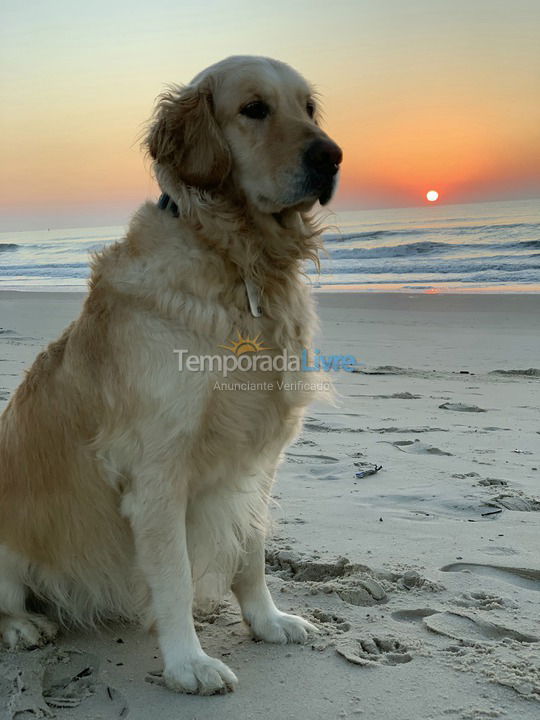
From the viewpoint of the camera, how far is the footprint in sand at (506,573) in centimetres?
258

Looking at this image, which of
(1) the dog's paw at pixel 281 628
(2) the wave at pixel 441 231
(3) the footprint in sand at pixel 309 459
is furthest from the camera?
(2) the wave at pixel 441 231

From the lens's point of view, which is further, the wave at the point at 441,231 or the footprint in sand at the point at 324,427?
the wave at the point at 441,231

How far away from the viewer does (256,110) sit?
2.32 m

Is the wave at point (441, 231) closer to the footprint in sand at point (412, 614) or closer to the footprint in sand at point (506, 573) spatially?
the footprint in sand at point (506, 573)

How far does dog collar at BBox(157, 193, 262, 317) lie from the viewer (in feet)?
7.25

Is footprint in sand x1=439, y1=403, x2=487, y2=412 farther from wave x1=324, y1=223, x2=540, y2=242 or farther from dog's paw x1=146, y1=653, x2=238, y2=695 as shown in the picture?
wave x1=324, y1=223, x2=540, y2=242

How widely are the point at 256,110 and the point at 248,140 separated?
0.10 m

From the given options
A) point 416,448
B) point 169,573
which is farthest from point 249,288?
point 416,448

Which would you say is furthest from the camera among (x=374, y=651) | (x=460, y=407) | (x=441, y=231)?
(x=441, y=231)

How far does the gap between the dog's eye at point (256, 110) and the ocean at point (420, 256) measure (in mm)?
8569

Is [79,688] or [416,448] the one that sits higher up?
[416,448]

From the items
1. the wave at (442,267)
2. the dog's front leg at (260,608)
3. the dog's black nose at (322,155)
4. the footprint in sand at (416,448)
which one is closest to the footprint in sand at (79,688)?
the dog's front leg at (260,608)

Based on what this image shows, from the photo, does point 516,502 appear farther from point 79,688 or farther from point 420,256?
point 420,256

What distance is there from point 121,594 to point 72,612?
181 millimetres
